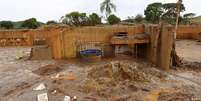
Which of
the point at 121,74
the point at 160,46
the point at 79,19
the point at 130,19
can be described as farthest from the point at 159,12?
the point at 121,74

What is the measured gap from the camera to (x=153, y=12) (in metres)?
34.6

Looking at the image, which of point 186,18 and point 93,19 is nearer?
point 93,19

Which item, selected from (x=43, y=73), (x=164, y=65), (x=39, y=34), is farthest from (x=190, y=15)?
(x=43, y=73)

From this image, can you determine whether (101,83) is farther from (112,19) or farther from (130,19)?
(130,19)

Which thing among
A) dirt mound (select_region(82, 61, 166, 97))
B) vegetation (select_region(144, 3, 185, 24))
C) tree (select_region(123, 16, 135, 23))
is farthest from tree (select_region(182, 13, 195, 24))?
dirt mound (select_region(82, 61, 166, 97))

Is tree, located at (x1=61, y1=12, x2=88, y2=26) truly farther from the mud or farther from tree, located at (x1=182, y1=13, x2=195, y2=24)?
the mud

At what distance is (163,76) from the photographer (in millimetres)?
9836

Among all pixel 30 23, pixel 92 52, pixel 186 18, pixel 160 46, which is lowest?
pixel 92 52

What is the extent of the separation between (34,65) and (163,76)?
598 cm

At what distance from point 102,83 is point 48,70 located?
3.17 metres

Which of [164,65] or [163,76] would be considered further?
[164,65]

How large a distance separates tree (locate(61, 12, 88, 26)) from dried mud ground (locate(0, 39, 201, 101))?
16.5 meters

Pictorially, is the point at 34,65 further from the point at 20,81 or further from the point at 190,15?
the point at 190,15

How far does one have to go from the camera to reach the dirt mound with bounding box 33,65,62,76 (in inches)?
415
